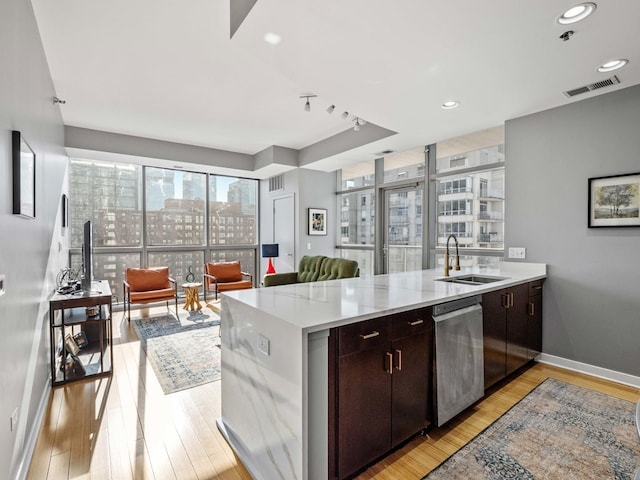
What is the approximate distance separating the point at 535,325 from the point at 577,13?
2688mm

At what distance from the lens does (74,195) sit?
17.7 feet

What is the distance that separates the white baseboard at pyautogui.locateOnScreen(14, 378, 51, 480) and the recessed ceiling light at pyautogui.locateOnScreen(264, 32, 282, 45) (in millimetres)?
2814

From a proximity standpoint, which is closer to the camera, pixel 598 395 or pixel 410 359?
pixel 410 359

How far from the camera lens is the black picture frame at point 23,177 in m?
1.78

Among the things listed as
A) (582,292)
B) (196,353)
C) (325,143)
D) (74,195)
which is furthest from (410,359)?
(74,195)

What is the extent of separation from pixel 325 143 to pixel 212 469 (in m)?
4.63

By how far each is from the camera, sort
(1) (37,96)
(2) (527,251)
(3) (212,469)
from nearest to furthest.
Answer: (3) (212,469) → (1) (37,96) → (2) (527,251)

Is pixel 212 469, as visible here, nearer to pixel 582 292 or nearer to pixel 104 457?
pixel 104 457

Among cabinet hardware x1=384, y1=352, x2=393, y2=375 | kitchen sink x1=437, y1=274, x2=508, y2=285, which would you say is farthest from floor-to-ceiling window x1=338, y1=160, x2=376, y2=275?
cabinet hardware x1=384, y1=352, x2=393, y2=375

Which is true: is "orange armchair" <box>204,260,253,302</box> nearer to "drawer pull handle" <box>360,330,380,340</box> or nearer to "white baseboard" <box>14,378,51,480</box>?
"white baseboard" <box>14,378,51,480</box>

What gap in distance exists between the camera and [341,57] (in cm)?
234

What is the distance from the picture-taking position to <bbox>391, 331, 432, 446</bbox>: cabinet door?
75.7 inches

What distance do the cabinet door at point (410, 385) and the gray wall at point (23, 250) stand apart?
1919mm

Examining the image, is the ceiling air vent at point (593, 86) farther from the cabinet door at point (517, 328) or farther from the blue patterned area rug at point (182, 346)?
the blue patterned area rug at point (182, 346)
